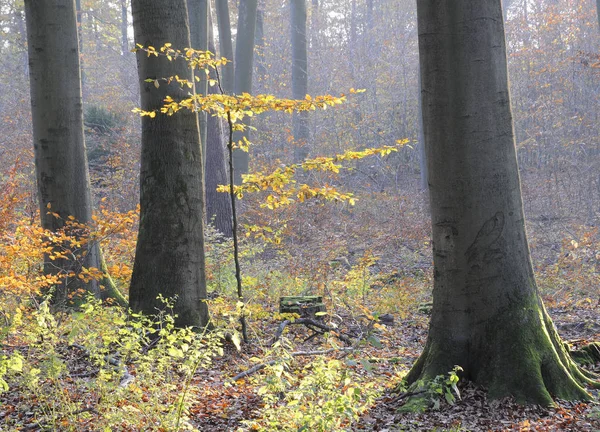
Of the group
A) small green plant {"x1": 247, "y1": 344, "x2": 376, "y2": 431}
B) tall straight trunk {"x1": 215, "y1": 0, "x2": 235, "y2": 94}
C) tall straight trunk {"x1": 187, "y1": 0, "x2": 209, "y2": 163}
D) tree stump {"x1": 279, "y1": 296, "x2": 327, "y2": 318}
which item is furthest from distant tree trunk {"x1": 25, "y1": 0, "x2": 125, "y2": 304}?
tall straight trunk {"x1": 215, "y1": 0, "x2": 235, "y2": 94}

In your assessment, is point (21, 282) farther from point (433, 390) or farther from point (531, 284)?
point (531, 284)

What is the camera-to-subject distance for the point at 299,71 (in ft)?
80.9

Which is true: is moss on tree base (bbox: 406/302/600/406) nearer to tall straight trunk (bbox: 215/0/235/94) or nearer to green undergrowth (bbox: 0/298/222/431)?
green undergrowth (bbox: 0/298/222/431)

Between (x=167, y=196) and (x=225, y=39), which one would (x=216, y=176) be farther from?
(x=167, y=196)

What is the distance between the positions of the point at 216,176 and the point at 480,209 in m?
12.6

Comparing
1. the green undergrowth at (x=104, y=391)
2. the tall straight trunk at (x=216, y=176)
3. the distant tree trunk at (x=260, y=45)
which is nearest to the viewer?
the green undergrowth at (x=104, y=391)

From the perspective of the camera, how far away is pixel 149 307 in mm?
7371

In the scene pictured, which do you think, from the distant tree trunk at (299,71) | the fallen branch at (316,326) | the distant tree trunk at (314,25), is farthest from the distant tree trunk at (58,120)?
the distant tree trunk at (314,25)

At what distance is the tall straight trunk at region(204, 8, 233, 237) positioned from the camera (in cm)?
1686

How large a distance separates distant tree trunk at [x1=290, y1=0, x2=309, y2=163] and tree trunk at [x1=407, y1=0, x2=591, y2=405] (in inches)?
733

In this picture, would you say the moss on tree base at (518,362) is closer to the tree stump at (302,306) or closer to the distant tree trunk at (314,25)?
the tree stump at (302,306)

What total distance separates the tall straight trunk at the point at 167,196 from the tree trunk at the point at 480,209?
10.4 feet

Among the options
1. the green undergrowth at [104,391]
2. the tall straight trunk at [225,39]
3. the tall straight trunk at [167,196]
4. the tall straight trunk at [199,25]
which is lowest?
the green undergrowth at [104,391]

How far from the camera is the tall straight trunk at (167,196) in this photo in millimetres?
7348
